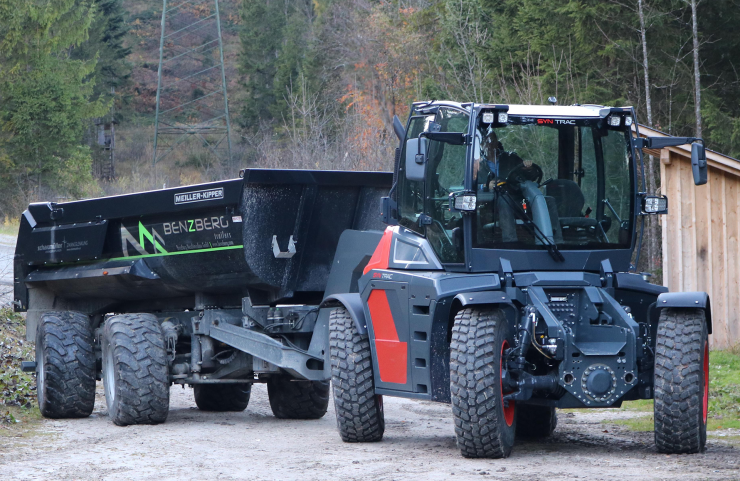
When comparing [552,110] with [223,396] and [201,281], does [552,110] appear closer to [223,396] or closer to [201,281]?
[201,281]

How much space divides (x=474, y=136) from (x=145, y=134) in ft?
146

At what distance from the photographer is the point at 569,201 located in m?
7.48

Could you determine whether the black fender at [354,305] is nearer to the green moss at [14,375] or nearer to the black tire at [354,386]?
the black tire at [354,386]

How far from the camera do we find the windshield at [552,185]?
23.8 ft

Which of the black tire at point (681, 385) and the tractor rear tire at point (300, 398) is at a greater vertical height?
the black tire at point (681, 385)

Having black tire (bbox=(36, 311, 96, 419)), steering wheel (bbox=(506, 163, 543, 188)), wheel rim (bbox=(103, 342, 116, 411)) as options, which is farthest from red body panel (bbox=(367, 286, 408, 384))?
black tire (bbox=(36, 311, 96, 419))

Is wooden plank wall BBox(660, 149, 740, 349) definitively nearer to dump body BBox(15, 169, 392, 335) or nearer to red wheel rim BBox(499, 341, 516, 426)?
dump body BBox(15, 169, 392, 335)

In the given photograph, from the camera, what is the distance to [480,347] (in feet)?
21.7

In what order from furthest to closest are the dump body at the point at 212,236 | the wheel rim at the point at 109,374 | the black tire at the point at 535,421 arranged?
the wheel rim at the point at 109,374
the dump body at the point at 212,236
the black tire at the point at 535,421

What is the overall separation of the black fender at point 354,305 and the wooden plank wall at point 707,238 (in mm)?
6382

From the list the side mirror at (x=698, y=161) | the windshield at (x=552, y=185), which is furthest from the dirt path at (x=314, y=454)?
the side mirror at (x=698, y=161)

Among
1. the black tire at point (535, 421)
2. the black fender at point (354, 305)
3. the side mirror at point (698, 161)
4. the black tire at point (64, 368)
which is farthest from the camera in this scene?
the black tire at point (64, 368)

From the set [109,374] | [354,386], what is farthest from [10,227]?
[354,386]

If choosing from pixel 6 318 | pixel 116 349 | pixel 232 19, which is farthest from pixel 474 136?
pixel 232 19
